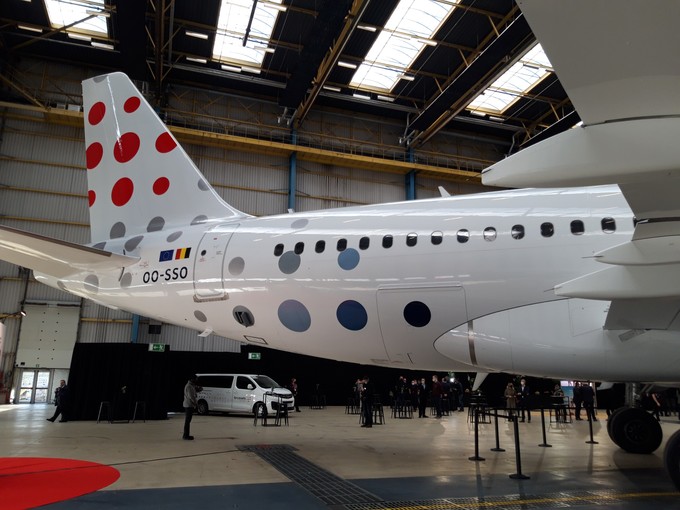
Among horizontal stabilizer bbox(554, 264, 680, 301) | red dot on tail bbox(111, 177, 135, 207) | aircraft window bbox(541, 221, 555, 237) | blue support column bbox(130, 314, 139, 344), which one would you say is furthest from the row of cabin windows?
blue support column bbox(130, 314, 139, 344)

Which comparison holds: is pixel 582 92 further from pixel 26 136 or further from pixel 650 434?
A: pixel 26 136

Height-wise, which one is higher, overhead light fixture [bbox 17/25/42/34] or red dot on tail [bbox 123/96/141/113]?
overhead light fixture [bbox 17/25/42/34]

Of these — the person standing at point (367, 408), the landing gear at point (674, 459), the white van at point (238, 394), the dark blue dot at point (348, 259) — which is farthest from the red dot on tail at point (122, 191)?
the white van at point (238, 394)

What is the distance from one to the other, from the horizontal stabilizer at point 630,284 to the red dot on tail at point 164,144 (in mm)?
9000

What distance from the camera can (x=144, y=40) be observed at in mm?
22422

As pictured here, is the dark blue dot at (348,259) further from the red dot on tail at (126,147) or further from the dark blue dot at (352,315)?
the red dot on tail at (126,147)

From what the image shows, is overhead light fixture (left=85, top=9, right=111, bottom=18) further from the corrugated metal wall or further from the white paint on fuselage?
the white paint on fuselage

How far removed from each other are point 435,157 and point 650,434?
25.3 meters

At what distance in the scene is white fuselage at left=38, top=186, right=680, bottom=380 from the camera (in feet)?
24.1

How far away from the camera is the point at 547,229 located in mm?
7680

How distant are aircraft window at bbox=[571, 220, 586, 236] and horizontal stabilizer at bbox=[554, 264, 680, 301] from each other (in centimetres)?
176

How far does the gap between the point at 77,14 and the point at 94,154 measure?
17.1 m

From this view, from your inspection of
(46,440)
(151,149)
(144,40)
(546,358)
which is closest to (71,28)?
(144,40)

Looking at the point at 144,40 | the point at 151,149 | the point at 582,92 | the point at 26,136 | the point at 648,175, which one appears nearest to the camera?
the point at 582,92
